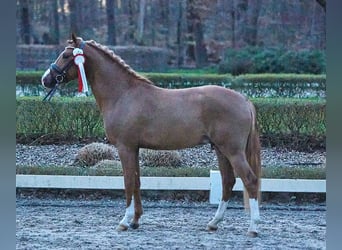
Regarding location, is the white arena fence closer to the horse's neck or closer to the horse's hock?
the horse's neck

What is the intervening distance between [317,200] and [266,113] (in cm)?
205

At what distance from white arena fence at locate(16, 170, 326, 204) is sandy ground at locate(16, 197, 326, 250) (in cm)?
16

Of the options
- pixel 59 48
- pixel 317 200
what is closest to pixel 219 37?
pixel 59 48

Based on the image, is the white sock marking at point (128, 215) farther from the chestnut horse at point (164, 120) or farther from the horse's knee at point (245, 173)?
the horse's knee at point (245, 173)

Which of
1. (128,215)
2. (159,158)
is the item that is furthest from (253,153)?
(159,158)

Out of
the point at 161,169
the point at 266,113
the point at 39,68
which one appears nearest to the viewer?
the point at 161,169

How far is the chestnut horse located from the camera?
5250 millimetres

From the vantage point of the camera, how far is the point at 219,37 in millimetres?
24812

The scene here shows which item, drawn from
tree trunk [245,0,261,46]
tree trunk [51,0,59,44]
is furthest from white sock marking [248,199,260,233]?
tree trunk [51,0,59,44]

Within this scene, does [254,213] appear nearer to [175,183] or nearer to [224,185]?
[224,185]

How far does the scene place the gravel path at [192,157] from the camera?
28.1 feet

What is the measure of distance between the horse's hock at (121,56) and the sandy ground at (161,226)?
10853 mm
